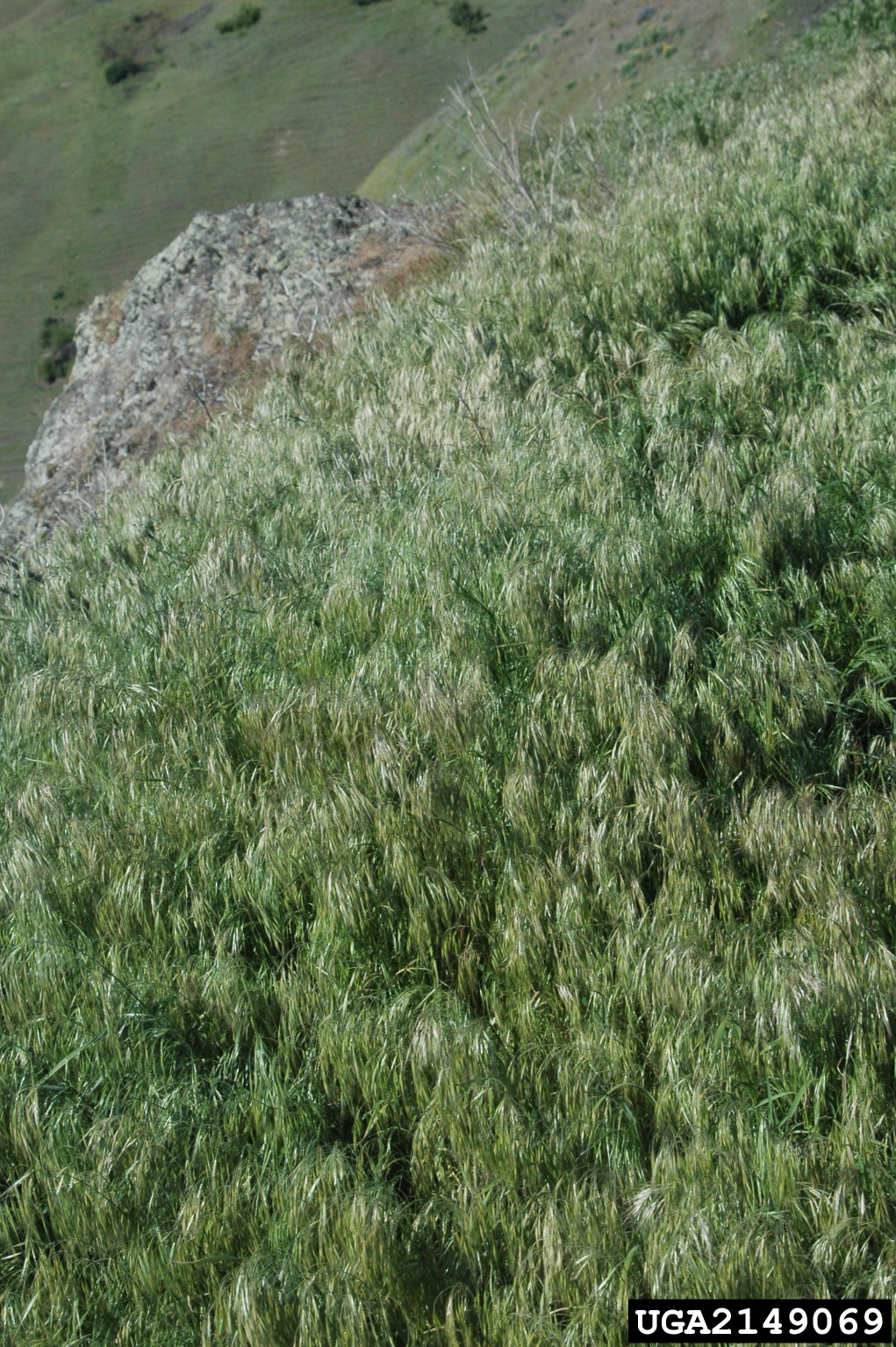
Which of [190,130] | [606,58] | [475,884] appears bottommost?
[606,58]

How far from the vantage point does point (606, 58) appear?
128 ft

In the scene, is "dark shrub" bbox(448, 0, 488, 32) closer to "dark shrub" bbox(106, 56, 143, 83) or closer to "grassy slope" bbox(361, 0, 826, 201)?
"grassy slope" bbox(361, 0, 826, 201)

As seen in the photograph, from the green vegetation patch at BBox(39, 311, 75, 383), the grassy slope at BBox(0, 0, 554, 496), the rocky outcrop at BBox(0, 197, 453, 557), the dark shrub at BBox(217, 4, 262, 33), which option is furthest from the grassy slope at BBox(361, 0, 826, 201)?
the dark shrub at BBox(217, 4, 262, 33)

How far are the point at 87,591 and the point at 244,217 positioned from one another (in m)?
6.82

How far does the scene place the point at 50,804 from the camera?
128 inches

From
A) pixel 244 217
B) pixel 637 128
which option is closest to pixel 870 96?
→ pixel 637 128

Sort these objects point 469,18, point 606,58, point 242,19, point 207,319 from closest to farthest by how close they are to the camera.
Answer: point 207,319, point 606,58, point 469,18, point 242,19

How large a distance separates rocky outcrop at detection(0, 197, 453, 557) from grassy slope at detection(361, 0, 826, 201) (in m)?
12.7

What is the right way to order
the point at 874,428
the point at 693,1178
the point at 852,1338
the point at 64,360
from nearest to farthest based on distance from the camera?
the point at 852,1338
the point at 693,1178
the point at 874,428
the point at 64,360

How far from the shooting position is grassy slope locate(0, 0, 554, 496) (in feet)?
210

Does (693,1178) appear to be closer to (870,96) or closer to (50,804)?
(50,804)

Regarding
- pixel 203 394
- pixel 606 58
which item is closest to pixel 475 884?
pixel 203 394

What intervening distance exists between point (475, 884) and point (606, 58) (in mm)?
42917

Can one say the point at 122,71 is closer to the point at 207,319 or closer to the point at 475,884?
the point at 207,319
